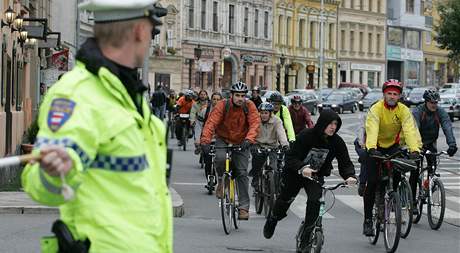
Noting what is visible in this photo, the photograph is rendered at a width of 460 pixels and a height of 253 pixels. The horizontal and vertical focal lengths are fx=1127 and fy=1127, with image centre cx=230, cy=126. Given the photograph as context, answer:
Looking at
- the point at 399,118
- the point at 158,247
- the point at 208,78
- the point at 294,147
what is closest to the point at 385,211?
the point at 399,118

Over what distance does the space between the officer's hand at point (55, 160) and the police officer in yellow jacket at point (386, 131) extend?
314 inches

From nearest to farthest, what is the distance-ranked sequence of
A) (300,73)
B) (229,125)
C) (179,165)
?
(229,125), (179,165), (300,73)

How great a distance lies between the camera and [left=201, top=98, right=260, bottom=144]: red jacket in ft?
43.0

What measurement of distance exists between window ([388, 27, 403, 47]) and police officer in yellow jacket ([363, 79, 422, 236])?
88.5 meters

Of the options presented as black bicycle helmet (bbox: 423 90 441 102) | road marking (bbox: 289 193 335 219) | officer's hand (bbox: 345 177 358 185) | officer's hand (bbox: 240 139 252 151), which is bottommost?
road marking (bbox: 289 193 335 219)

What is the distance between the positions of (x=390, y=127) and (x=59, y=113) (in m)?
8.33

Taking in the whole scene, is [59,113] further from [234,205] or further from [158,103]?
[158,103]

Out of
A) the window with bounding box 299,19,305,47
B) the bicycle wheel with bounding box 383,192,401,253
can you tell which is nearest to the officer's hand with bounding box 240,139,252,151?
the bicycle wheel with bounding box 383,192,401,253

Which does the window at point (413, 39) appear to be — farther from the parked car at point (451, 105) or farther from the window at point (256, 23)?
the parked car at point (451, 105)

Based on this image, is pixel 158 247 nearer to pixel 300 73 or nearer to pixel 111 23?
pixel 111 23

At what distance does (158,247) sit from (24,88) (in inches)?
929

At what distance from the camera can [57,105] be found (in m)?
3.93

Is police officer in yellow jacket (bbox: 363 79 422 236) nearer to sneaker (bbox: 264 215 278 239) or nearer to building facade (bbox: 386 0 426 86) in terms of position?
sneaker (bbox: 264 215 278 239)

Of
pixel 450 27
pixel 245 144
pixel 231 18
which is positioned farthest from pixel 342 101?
pixel 245 144
